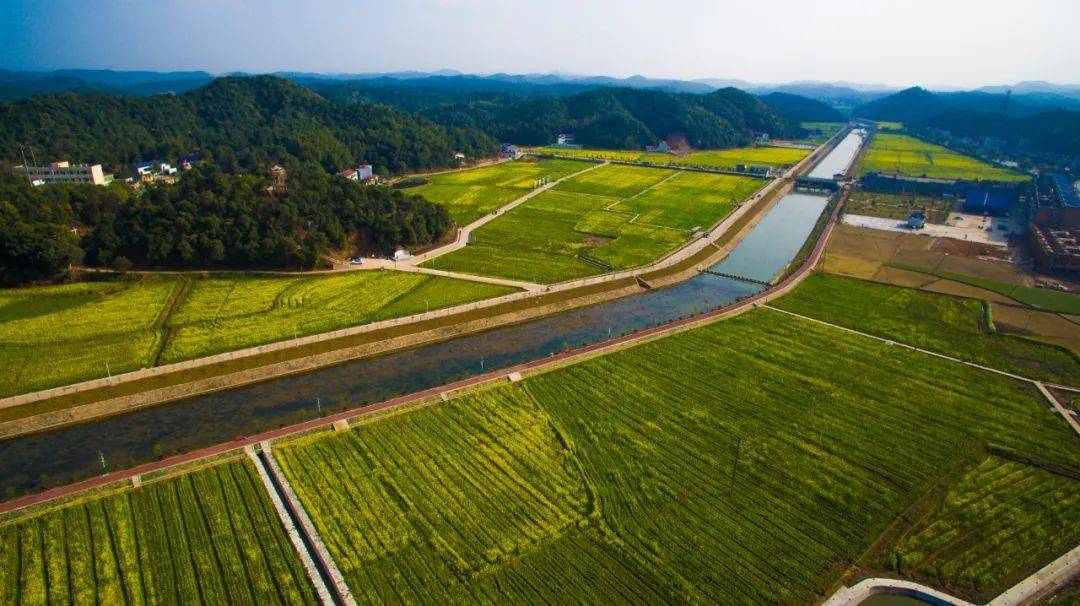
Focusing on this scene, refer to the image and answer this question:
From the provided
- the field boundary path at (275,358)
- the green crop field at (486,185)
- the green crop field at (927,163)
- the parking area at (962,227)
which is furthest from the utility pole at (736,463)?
the green crop field at (927,163)

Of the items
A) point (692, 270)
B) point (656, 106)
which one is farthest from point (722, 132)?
point (692, 270)

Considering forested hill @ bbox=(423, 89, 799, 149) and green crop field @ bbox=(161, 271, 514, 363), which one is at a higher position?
forested hill @ bbox=(423, 89, 799, 149)

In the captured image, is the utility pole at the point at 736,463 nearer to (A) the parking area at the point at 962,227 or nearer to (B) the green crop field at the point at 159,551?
(B) the green crop field at the point at 159,551

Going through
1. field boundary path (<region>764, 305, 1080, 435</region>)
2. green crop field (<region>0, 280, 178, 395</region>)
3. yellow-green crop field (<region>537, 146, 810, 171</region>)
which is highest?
yellow-green crop field (<region>537, 146, 810, 171</region>)

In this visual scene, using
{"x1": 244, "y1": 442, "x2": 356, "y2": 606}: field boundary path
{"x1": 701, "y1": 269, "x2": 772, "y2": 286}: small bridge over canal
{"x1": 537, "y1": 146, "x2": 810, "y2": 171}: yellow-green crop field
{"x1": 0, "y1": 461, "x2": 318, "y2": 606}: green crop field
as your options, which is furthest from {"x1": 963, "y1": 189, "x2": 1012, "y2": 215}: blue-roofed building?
{"x1": 0, "y1": 461, "x2": 318, "y2": 606}: green crop field

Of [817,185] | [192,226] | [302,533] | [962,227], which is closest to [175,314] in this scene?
[192,226]

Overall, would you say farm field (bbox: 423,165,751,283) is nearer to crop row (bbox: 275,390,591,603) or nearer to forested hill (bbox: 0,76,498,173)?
crop row (bbox: 275,390,591,603)
